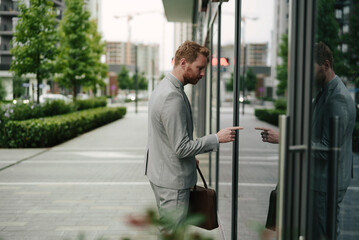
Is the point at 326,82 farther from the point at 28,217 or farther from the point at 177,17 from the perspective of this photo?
the point at 177,17

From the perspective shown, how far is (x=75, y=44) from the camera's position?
27891 millimetres

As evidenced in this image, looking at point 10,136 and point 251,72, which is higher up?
point 251,72

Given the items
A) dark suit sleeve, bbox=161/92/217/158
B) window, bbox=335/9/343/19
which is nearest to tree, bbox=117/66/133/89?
dark suit sleeve, bbox=161/92/217/158

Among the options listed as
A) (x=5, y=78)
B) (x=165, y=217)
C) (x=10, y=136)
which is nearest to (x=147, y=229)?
(x=165, y=217)

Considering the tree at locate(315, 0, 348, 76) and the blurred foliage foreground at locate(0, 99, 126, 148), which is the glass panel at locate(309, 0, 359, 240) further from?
the blurred foliage foreground at locate(0, 99, 126, 148)

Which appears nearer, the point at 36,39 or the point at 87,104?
the point at 36,39

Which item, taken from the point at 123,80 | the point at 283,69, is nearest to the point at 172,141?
the point at 283,69

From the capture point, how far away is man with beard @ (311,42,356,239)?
1.57 m

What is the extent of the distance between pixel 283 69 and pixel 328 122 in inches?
20.5

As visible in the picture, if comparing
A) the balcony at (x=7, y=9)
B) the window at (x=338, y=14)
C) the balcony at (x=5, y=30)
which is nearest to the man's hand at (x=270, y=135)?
the window at (x=338, y=14)

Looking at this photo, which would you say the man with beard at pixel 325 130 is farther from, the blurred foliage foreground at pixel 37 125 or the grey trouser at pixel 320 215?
the blurred foliage foreground at pixel 37 125

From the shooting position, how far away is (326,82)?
1.68 metres

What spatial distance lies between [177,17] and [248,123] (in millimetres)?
14941

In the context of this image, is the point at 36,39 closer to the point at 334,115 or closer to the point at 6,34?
the point at 334,115
